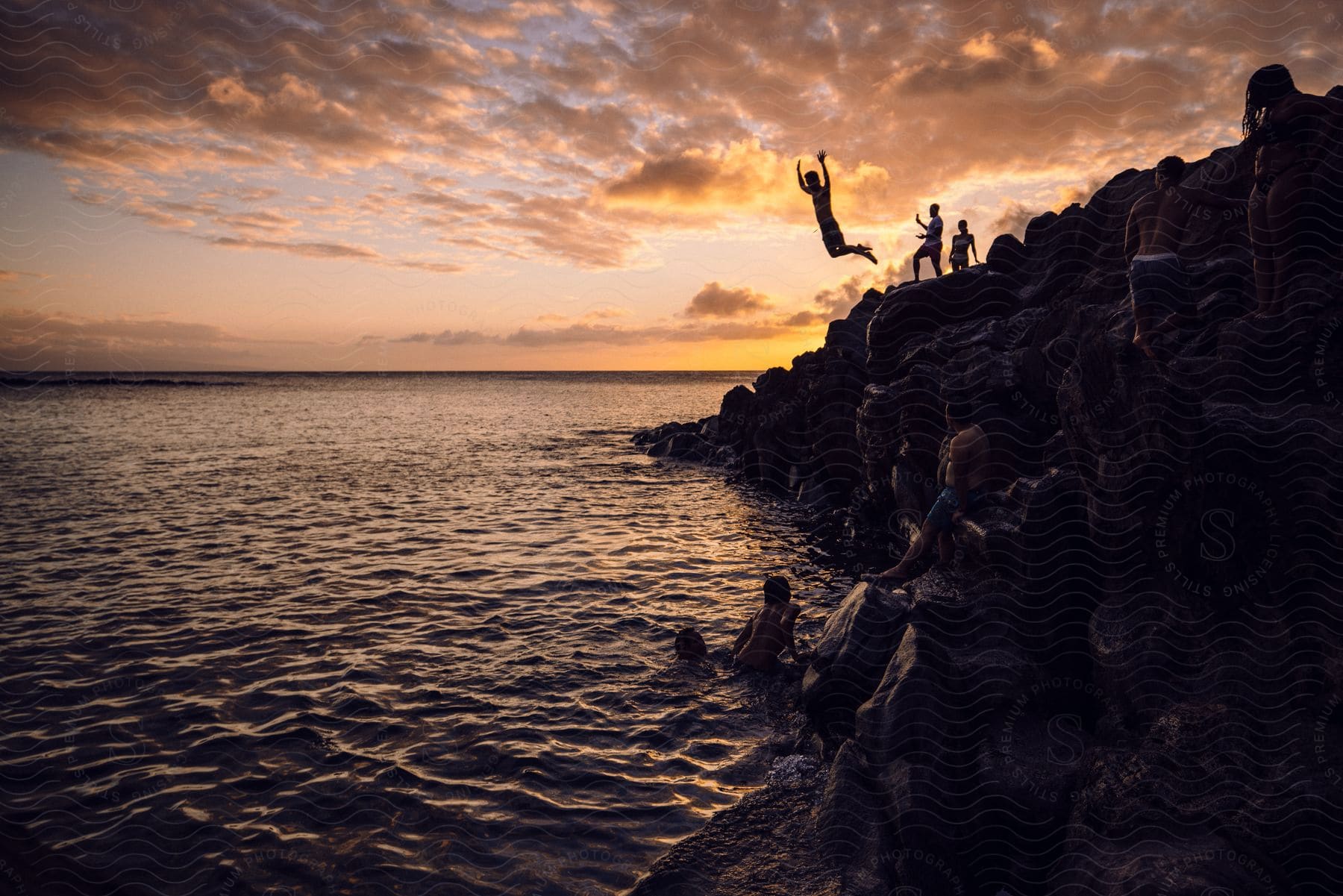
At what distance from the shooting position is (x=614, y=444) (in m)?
51.0

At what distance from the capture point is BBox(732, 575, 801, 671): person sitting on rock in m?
11.5

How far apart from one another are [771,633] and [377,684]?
6.99 m

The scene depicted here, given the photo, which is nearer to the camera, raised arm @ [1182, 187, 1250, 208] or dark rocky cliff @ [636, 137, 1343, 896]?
Answer: dark rocky cliff @ [636, 137, 1343, 896]

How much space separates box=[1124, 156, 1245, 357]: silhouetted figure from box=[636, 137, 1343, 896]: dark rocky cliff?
443mm

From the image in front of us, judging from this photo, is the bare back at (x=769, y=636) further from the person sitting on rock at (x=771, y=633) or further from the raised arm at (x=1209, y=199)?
the raised arm at (x=1209, y=199)

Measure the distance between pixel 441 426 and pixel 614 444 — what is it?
26.7 meters

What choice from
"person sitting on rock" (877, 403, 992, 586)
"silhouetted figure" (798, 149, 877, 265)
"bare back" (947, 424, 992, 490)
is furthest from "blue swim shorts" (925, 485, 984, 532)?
"silhouetted figure" (798, 149, 877, 265)

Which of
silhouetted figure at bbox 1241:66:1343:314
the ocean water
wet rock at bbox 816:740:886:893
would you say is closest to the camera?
wet rock at bbox 816:740:886:893

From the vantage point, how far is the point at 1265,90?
8219 mm

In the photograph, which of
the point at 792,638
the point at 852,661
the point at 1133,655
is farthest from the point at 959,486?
the point at 1133,655

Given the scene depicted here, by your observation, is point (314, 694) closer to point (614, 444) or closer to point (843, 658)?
point (843, 658)

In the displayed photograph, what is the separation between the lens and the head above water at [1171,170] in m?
10.7

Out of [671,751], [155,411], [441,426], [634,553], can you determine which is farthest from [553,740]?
[155,411]

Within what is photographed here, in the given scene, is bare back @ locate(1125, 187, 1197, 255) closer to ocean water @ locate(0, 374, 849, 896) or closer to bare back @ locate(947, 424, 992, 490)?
bare back @ locate(947, 424, 992, 490)
